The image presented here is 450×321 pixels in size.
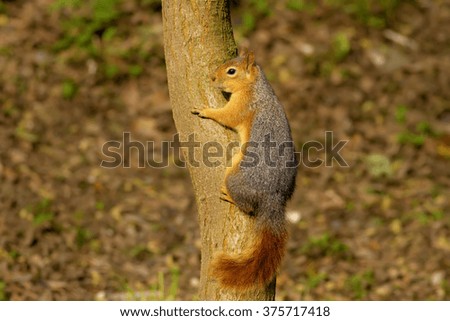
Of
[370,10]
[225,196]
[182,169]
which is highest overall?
[370,10]

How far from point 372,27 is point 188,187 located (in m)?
3.40

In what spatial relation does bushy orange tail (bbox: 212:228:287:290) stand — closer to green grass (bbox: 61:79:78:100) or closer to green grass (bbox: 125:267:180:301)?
green grass (bbox: 125:267:180:301)

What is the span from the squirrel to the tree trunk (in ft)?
0.16

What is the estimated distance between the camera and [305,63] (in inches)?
298

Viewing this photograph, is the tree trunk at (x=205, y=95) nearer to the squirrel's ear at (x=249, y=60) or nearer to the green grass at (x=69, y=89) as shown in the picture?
the squirrel's ear at (x=249, y=60)

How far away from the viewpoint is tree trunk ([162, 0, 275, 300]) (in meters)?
3.33

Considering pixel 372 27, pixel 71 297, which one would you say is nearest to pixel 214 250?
pixel 71 297

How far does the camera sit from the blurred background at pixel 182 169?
17.0ft

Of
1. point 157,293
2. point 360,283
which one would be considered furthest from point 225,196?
point 360,283

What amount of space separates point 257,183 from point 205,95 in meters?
0.55

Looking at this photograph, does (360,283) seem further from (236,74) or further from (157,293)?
(236,74)

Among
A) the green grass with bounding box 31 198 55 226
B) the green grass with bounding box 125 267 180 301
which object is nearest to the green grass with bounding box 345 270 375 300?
the green grass with bounding box 125 267 180 301

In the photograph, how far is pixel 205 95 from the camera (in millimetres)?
3449

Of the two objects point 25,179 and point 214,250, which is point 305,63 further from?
point 214,250
